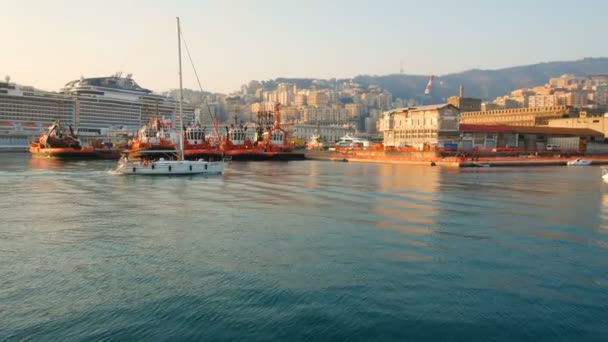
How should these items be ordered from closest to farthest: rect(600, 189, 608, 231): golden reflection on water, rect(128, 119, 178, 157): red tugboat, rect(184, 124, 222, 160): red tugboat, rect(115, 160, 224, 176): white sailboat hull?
1. rect(600, 189, 608, 231): golden reflection on water
2. rect(115, 160, 224, 176): white sailboat hull
3. rect(184, 124, 222, 160): red tugboat
4. rect(128, 119, 178, 157): red tugboat

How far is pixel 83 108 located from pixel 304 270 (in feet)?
444

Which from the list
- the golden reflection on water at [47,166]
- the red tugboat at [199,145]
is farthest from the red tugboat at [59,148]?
the red tugboat at [199,145]

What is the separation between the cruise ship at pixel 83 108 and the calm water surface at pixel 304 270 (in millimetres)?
111701

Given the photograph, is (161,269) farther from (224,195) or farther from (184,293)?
(224,195)

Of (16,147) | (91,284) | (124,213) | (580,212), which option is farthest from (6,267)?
(16,147)

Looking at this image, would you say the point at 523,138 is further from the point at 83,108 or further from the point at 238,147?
the point at 83,108

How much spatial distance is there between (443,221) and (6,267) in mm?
16313

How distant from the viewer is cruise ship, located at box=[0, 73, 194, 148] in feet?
405

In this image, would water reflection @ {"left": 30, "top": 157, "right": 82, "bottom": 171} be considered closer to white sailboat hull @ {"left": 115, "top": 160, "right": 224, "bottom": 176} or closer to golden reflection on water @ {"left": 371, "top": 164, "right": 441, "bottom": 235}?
white sailboat hull @ {"left": 115, "top": 160, "right": 224, "bottom": 176}

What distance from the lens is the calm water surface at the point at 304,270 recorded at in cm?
1041

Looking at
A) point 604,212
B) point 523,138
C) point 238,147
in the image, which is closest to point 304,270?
point 604,212

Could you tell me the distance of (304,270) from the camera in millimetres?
14172

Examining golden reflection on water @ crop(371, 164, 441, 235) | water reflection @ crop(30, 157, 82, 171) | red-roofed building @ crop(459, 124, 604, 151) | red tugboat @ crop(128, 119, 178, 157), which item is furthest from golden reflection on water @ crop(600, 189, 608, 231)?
red tugboat @ crop(128, 119, 178, 157)

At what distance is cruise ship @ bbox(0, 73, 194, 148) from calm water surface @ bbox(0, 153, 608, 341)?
11170cm
